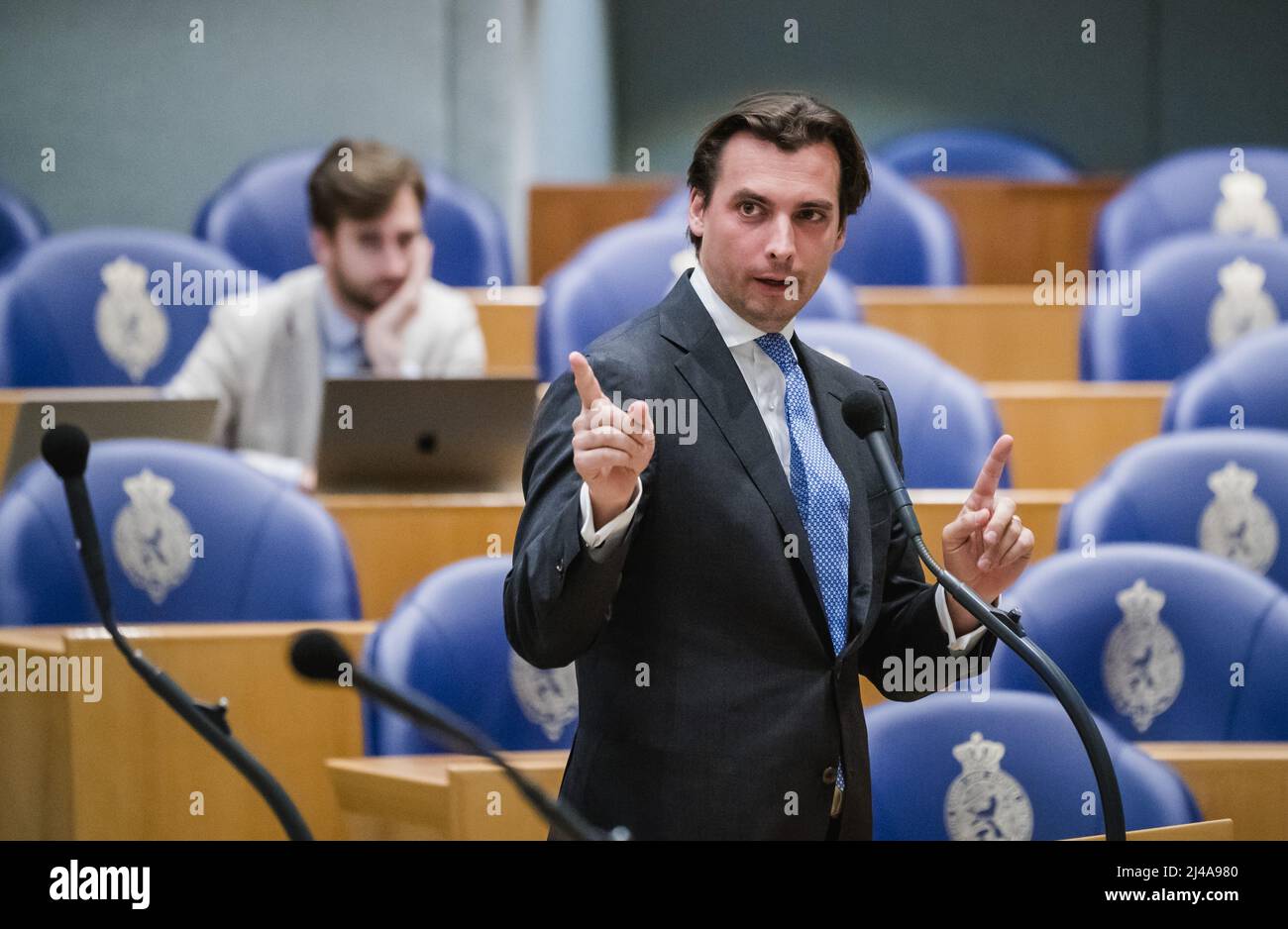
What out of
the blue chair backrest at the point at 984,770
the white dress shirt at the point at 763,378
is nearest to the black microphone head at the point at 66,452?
the white dress shirt at the point at 763,378

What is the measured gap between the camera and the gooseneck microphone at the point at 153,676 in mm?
641

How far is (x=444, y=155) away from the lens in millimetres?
2859

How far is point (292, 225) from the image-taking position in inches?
94.9

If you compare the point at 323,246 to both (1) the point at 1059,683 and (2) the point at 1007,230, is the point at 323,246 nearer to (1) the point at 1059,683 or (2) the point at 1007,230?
(2) the point at 1007,230

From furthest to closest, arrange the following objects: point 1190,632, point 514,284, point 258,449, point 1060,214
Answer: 1. point 514,284
2. point 1060,214
3. point 258,449
4. point 1190,632

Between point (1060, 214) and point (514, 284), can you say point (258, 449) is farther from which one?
point (1060, 214)

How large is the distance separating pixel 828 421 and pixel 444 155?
2.15 m

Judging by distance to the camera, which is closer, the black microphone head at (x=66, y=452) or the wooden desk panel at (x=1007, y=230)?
the black microphone head at (x=66, y=452)

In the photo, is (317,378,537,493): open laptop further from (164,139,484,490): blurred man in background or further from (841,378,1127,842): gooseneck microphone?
(841,378,1127,842): gooseneck microphone

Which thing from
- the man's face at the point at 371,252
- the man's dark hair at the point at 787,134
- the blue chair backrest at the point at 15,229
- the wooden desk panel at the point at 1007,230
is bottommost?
the man's dark hair at the point at 787,134

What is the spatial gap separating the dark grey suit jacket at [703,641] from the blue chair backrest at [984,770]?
0.27m

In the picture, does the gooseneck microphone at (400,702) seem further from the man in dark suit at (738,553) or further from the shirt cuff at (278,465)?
the shirt cuff at (278,465)

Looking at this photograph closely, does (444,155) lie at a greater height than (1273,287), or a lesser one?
greater
